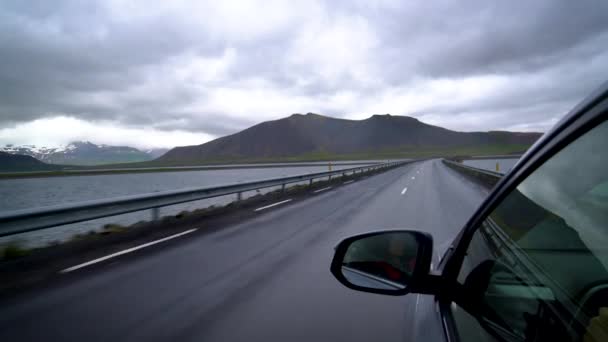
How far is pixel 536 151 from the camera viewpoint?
4.29ft

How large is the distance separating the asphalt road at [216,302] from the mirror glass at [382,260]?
12.6 inches

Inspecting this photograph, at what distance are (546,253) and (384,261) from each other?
0.92m

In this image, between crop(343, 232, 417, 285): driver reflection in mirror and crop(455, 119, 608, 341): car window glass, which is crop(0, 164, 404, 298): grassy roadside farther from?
crop(455, 119, 608, 341): car window glass

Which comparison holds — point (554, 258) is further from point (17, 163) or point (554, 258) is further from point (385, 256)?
point (17, 163)

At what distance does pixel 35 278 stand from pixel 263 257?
3.13 metres

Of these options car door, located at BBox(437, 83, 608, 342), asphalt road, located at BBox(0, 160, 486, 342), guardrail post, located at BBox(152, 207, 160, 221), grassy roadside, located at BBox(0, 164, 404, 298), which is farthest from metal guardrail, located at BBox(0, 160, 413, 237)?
car door, located at BBox(437, 83, 608, 342)

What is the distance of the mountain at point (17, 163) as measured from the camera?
A: 10.3 m

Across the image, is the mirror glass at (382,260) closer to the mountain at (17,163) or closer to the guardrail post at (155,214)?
the guardrail post at (155,214)

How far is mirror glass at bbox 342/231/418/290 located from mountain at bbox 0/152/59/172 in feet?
36.4

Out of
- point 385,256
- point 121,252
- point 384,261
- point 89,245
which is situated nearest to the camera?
point 384,261

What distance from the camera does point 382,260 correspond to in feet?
7.63

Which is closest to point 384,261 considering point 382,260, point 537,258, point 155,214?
point 382,260

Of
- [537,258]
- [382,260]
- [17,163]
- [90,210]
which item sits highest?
[17,163]

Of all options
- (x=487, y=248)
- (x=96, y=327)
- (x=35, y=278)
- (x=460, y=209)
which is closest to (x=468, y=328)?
(x=487, y=248)
